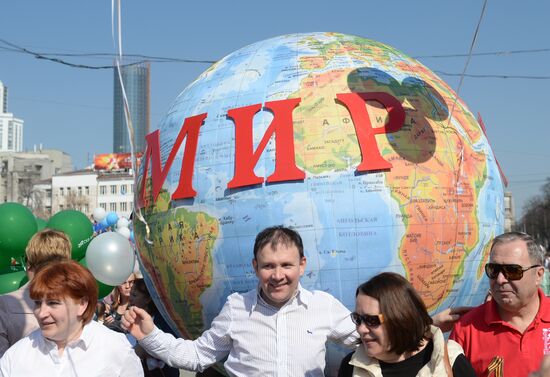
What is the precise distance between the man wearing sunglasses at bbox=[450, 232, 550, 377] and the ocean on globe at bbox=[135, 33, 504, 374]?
4.46ft

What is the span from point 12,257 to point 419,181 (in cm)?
547

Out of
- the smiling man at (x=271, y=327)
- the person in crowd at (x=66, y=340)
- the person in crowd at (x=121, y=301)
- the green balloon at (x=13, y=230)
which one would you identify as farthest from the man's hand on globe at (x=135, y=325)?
the green balloon at (x=13, y=230)

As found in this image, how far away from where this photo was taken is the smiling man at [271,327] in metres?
3.40

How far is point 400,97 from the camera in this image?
494 centimetres

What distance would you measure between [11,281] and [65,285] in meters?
5.39

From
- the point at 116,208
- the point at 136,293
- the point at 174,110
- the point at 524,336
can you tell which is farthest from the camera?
the point at 116,208

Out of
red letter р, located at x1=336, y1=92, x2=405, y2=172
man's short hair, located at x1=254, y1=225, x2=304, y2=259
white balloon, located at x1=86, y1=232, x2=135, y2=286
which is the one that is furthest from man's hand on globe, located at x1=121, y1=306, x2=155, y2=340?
white balloon, located at x1=86, y1=232, x2=135, y2=286

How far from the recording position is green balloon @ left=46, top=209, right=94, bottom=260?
838cm

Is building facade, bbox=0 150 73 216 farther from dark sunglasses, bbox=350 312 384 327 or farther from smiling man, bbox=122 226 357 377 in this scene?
dark sunglasses, bbox=350 312 384 327

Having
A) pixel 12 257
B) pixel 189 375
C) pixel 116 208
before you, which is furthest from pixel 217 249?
pixel 116 208

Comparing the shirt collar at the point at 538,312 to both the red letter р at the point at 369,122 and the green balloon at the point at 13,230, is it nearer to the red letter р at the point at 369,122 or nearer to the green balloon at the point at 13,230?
the red letter р at the point at 369,122

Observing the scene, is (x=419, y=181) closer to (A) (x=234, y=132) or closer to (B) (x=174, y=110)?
(A) (x=234, y=132)

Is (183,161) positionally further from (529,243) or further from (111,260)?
(529,243)

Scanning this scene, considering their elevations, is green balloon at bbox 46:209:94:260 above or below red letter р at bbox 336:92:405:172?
below
